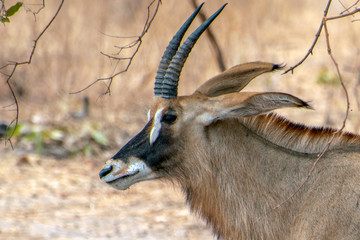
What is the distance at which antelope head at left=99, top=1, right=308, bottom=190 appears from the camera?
219 inches

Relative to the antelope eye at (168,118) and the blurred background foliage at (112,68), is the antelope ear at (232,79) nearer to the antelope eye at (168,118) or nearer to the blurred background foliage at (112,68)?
the antelope eye at (168,118)

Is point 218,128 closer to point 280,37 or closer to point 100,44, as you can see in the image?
point 100,44

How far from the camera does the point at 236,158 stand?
5.71 metres

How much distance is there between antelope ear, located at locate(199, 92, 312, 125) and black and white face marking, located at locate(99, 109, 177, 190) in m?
0.29

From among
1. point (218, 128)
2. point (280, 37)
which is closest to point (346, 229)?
point (218, 128)

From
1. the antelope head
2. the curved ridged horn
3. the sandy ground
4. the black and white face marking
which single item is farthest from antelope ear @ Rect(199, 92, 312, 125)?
the sandy ground

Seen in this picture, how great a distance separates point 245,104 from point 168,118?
0.61m

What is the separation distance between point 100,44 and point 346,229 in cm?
952

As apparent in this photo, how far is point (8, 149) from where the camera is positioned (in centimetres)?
1176

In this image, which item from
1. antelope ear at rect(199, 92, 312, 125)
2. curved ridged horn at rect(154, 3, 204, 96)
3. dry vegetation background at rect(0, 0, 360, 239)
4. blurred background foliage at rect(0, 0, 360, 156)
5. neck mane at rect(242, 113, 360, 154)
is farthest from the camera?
blurred background foliage at rect(0, 0, 360, 156)

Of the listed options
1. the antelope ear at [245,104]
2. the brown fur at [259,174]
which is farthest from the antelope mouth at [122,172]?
the antelope ear at [245,104]

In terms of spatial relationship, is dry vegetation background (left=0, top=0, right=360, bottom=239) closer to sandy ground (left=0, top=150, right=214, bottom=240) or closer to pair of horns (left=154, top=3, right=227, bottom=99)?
sandy ground (left=0, top=150, right=214, bottom=240)

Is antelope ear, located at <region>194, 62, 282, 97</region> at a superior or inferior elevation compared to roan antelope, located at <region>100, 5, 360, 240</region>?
superior

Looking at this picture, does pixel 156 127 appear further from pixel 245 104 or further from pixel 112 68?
pixel 112 68
